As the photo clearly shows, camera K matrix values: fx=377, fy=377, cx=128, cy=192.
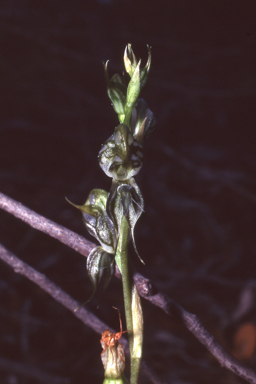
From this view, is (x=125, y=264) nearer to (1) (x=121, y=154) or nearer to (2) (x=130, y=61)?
(1) (x=121, y=154)

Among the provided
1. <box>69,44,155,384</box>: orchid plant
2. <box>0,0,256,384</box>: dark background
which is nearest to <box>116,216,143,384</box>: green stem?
<box>69,44,155,384</box>: orchid plant

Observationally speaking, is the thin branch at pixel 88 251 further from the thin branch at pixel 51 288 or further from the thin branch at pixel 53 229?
the thin branch at pixel 51 288

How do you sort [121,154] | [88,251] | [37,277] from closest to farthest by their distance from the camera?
[121,154] < [88,251] < [37,277]

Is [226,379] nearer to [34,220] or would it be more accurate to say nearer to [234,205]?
[234,205]

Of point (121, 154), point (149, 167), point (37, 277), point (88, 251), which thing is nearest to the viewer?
point (121, 154)

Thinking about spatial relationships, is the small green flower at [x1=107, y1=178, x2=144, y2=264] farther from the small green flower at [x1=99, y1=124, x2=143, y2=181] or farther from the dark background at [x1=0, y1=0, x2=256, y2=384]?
the dark background at [x1=0, y1=0, x2=256, y2=384]

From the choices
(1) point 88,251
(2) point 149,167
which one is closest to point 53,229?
(1) point 88,251

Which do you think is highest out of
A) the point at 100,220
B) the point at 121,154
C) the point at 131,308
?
the point at 121,154

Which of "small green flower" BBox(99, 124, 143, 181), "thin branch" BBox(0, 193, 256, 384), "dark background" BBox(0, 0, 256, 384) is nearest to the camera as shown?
"small green flower" BBox(99, 124, 143, 181)

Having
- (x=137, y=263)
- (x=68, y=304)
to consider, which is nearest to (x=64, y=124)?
(x=137, y=263)
